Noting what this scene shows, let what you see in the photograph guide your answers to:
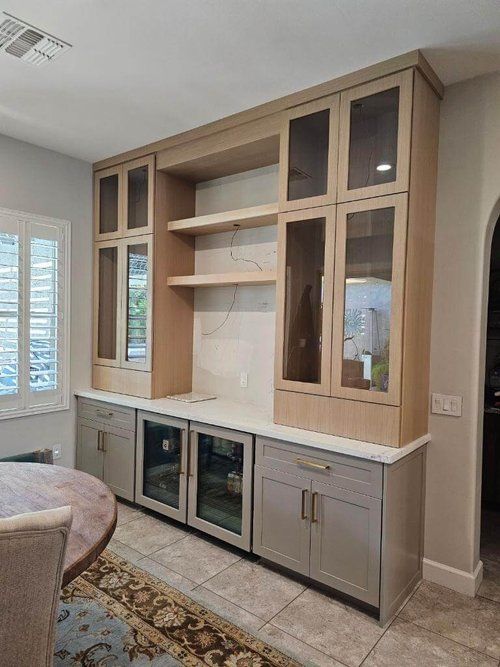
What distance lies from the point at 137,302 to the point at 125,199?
89 centimetres

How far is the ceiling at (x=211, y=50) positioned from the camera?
200 centimetres

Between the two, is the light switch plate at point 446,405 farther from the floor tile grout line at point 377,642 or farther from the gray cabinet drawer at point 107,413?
the gray cabinet drawer at point 107,413

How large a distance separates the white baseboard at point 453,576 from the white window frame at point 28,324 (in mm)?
3020

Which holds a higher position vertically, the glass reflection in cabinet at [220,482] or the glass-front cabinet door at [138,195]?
the glass-front cabinet door at [138,195]

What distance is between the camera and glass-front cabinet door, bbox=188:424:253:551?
2818 mm

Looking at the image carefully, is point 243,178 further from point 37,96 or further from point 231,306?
point 37,96

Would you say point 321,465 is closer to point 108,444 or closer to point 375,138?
point 375,138

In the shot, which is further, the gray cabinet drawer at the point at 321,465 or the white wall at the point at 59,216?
the white wall at the point at 59,216

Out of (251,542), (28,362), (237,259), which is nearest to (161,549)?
(251,542)

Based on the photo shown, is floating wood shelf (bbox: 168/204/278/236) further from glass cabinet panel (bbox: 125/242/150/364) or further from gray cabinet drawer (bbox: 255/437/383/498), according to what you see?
gray cabinet drawer (bbox: 255/437/383/498)

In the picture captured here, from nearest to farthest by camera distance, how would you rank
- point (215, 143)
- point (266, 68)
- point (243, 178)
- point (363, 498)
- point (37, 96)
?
point (363, 498)
point (266, 68)
point (37, 96)
point (215, 143)
point (243, 178)

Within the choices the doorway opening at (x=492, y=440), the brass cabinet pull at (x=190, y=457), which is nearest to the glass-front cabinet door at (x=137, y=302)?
the brass cabinet pull at (x=190, y=457)

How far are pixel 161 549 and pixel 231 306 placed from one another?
6.00 ft

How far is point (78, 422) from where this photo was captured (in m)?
3.96
